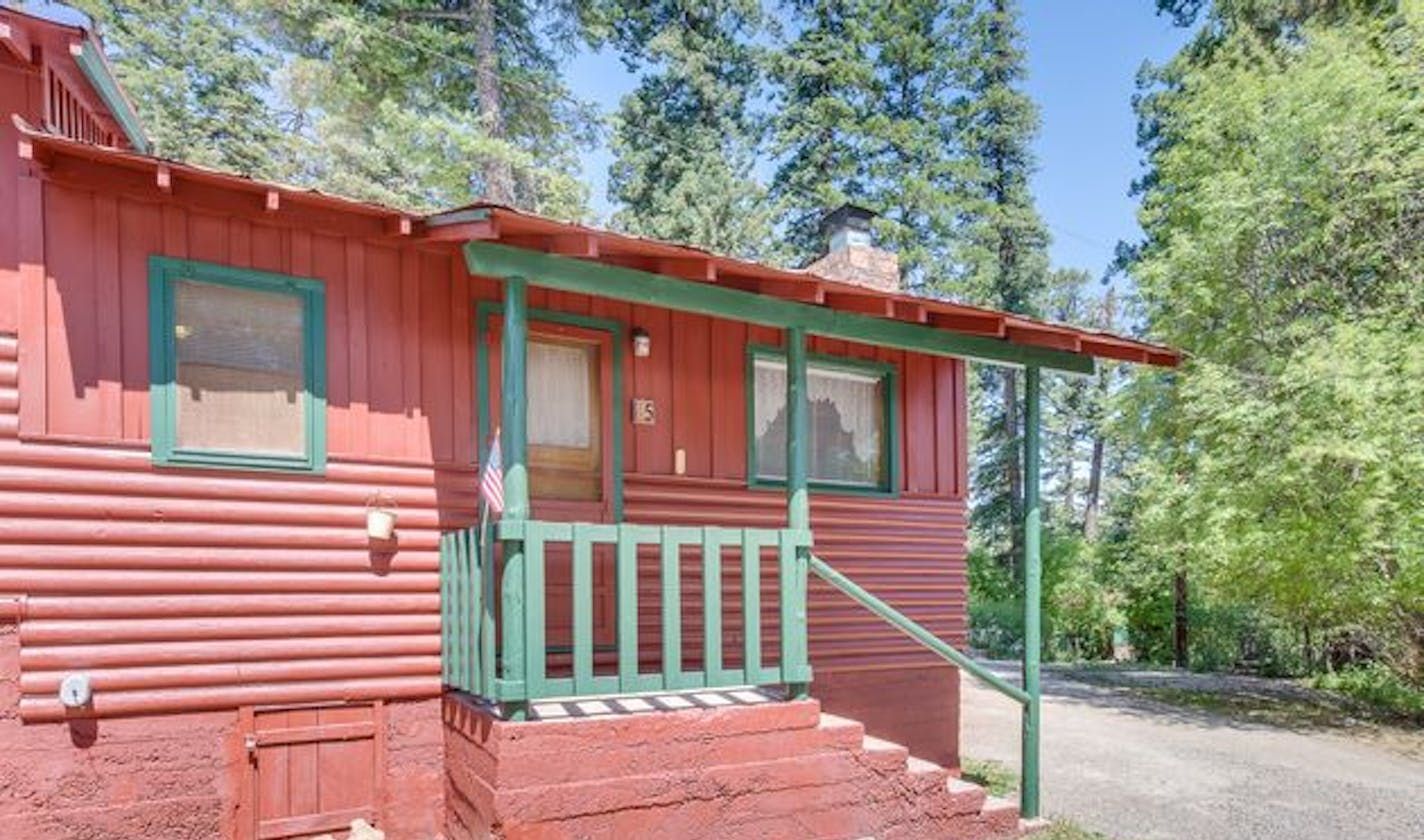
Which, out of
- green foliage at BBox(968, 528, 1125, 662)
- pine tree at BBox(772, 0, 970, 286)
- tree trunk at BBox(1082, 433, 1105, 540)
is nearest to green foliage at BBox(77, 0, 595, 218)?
pine tree at BBox(772, 0, 970, 286)

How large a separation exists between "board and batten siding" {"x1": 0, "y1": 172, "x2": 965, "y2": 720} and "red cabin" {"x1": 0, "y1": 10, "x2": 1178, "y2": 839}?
1 centimetres

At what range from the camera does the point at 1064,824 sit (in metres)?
5.50

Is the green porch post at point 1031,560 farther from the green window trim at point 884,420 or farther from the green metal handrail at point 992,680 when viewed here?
the green window trim at point 884,420

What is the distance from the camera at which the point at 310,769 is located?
4.37 metres

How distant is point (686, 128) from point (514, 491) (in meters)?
19.5

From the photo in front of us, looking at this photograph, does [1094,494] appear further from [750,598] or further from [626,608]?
[626,608]

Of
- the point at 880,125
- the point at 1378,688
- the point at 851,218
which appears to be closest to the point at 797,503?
the point at 851,218

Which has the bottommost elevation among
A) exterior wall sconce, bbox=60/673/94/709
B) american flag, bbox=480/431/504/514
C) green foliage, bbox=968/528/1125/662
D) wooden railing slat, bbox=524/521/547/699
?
green foliage, bbox=968/528/1125/662

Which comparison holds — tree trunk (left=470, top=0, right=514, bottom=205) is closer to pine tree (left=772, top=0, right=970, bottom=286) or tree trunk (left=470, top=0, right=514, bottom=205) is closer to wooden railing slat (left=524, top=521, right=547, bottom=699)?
pine tree (left=772, top=0, right=970, bottom=286)

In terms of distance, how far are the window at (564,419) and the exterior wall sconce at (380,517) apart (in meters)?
0.88

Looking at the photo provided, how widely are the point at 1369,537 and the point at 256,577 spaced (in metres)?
10.1

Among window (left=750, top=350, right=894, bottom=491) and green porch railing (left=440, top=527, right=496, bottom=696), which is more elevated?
window (left=750, top=350, right=894, bottom=491)

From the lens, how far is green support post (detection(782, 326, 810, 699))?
4551 mm

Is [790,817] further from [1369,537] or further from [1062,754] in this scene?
[1369,537]
